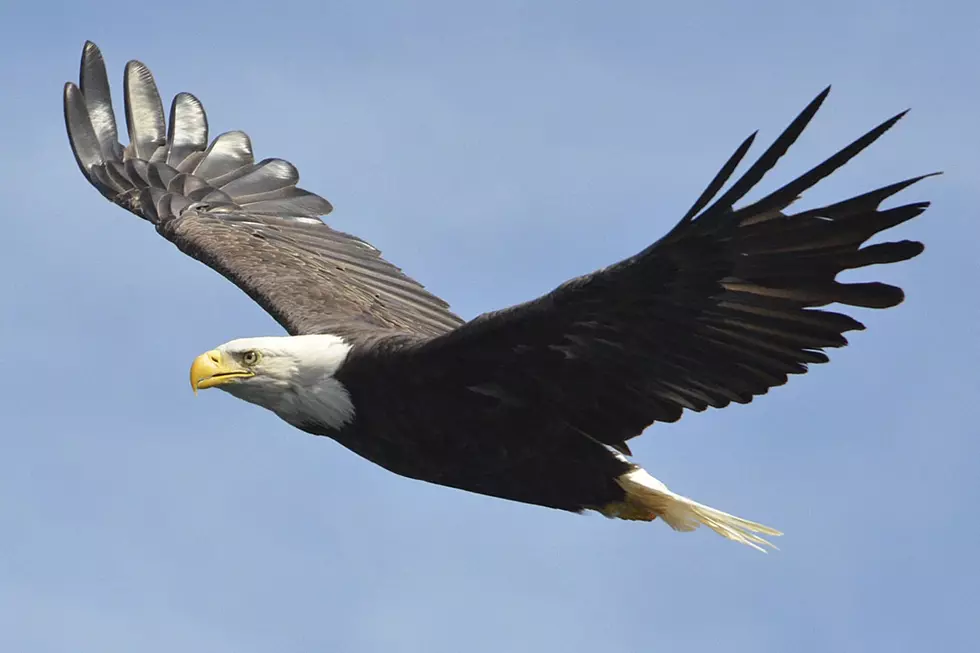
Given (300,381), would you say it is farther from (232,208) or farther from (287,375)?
(232,208)

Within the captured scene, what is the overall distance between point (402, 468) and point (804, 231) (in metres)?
2.39

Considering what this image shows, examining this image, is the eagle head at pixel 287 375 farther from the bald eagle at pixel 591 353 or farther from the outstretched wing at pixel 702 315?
the outstretched wing at pixel 702 315

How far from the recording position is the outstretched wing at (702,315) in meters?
6.92

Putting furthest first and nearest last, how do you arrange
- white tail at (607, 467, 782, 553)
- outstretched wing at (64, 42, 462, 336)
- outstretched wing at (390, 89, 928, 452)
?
outstretched wing at (64, 42, 462, 336), white tail at (607, 467, 782, 553), outstretched wing at (390, 89, 928, 452)

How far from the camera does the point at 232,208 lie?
11.6 metres

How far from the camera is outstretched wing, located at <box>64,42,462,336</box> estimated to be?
10.2 metres

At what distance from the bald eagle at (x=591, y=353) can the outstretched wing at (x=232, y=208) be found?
1.9 inches

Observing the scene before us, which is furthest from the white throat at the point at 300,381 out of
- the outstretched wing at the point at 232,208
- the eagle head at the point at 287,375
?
the outstretched wing at the point at 232,208

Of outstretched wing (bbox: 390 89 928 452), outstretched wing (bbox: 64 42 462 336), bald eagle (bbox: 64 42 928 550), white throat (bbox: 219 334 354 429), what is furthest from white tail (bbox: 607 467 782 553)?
outstretched wing (bbox: 64 42 462 336)

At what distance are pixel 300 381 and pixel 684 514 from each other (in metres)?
1.99

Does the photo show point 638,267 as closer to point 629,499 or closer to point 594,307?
point 594,307

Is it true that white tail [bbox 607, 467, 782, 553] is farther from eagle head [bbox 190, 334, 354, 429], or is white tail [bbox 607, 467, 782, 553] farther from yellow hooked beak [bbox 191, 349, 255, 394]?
yellow hooked beak [bbox 191, 349, 255, 394]

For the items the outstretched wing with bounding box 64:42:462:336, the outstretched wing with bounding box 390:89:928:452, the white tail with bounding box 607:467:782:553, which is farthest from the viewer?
the outstretched wing with bounding box 64:42:462:336

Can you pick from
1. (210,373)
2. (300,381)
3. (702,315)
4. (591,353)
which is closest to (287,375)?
(300,381)
